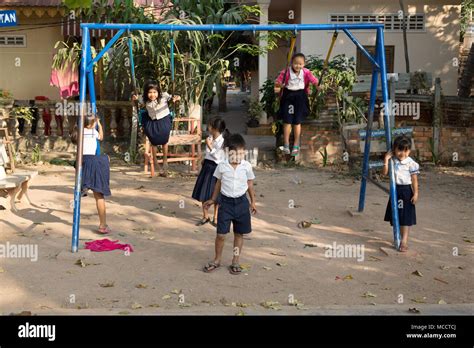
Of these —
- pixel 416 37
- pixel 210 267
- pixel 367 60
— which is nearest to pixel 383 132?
pixel 210 267

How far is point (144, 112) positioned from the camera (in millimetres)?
9055

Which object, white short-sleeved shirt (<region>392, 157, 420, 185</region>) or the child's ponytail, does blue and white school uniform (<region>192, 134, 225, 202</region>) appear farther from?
white short-sleeved shirt (<region>392, 157, 420, 185</region>)

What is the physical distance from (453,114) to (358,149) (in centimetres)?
224

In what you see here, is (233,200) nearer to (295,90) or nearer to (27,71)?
(295,90)

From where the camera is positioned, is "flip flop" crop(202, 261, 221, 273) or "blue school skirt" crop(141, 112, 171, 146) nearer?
"flip flop" crop(202, 261, 221, 273)

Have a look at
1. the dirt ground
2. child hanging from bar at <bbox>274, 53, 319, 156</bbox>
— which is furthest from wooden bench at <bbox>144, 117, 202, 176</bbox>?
child hanging from bar at <bbox>274, 53, 319, 156</bbox>

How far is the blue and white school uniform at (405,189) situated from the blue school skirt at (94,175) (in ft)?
10.2

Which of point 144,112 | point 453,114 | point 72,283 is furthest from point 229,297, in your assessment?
point 453,114

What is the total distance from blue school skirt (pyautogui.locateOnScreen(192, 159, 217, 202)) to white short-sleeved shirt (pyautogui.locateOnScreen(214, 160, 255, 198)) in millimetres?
1382

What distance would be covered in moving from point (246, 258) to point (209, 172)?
4.52ft

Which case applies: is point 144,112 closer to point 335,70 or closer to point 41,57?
point 335,70

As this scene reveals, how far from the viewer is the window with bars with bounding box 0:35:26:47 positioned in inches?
582

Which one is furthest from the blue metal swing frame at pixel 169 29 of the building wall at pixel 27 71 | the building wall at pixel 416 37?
the building wall at pixel 27 71

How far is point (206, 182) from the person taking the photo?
7469mm
